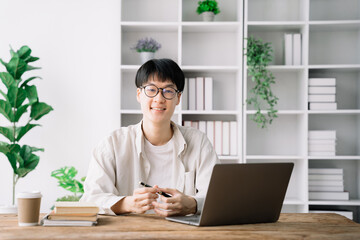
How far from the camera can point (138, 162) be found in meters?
1.97

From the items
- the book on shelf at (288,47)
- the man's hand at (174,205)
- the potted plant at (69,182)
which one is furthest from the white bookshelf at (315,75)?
the man's hand at (174,205)

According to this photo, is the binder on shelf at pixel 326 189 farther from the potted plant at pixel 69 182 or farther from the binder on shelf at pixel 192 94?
the potted plant at pixel 69 182

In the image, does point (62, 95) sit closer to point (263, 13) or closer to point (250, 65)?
point (250, 65)

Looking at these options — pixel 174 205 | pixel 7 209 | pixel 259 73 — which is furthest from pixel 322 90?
pixel 7 209

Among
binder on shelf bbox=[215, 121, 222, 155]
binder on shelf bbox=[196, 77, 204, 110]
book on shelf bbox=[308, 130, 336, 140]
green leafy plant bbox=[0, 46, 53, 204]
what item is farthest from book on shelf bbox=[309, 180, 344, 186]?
green leafy plant bbox=[0, 46, 53, 204]

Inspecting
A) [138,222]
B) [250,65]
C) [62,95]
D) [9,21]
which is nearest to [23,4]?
[9,21]

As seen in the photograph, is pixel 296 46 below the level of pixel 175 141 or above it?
above

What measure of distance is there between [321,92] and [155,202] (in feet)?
7.82

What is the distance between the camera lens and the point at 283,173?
4.71 ft

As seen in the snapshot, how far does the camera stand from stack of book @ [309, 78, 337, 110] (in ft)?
11.5

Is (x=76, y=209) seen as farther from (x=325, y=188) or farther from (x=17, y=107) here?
(x=325, y=188)

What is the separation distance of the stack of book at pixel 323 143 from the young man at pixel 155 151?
67.9 inches

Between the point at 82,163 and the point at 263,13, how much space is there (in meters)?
2.13

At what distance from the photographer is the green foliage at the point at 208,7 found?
3.60 meters
